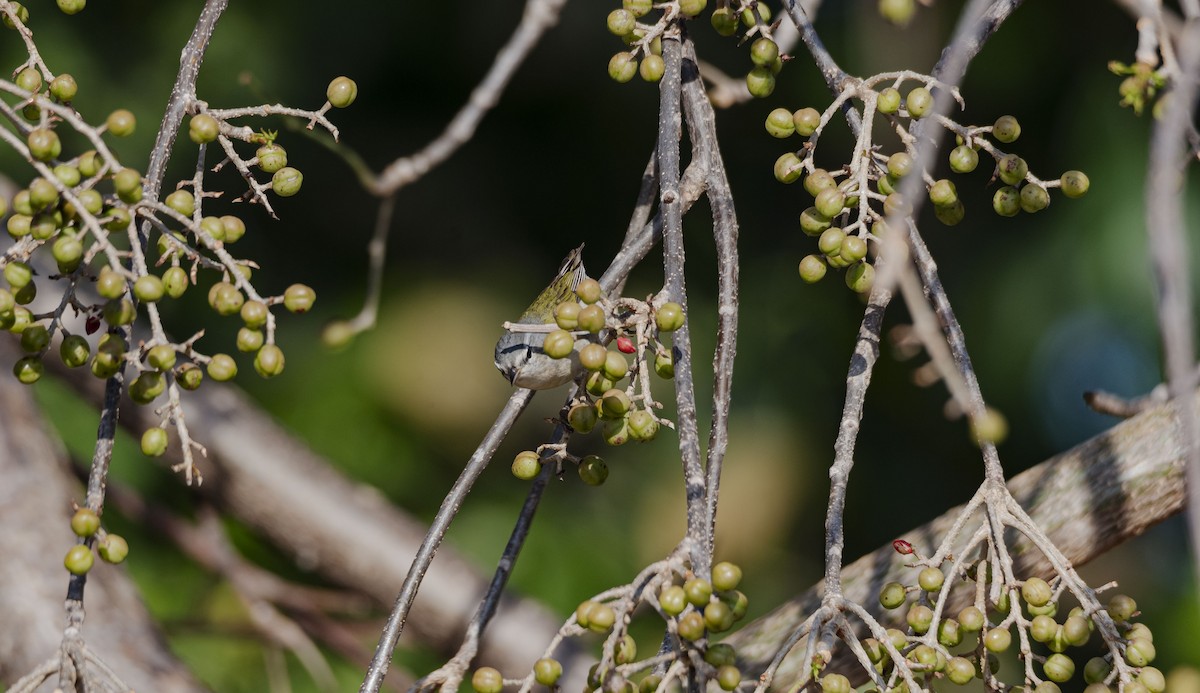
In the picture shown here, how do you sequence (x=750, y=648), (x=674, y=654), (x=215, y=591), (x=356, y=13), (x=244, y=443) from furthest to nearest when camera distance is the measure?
(x=356, y=13), (x=215, y=591), (x=244, y=443), (x=750, y=648), (x=674, y=654)

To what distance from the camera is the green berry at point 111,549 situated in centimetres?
83

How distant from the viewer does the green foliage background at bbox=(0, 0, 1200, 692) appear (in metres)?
2.64

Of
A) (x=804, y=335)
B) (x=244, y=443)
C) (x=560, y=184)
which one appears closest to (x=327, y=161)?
(x=560, y=184)

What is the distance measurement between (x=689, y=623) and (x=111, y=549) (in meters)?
0.45

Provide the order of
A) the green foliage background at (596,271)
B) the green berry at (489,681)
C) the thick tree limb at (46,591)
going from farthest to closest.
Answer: the green foliage background at (596,271) < the thick tree limb at (46,591) < the green berry at (489,681)

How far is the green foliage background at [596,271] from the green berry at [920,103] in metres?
1.80

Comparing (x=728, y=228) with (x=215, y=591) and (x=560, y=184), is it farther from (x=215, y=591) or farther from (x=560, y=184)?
(x=560, y=184)

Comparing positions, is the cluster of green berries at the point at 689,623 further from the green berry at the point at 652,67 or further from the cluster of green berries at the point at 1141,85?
the cluster of green berries at the point at 1141,85

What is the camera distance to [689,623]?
0.70 metres

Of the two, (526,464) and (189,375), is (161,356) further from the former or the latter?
(526,464)

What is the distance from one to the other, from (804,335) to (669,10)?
79.2 inches

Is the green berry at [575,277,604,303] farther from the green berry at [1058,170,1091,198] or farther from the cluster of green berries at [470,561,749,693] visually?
the green berry at [1058,170,1091,198]

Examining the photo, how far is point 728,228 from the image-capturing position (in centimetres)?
95

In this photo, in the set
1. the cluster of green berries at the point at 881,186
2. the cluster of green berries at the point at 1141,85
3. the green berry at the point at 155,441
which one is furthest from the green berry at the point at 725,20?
the green berry at the point at 155,441
